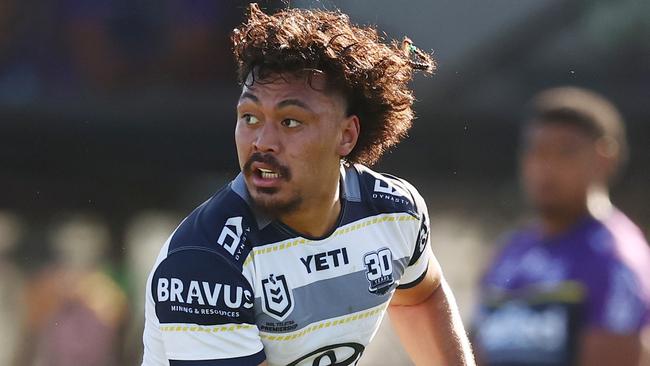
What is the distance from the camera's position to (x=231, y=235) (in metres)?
3.12

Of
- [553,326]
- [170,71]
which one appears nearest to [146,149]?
[170,71]

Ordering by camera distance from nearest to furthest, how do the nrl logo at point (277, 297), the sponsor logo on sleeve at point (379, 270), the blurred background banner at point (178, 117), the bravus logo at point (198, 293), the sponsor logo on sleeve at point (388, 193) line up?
the bravus logo at point (198, 293) < the nrl logo at point (277, 297) < the sponsor logo on sleeve at point (379, 270) < the sponsor logo on sleeve at point (388, 193) < the blurred background banner at point (178, 117)

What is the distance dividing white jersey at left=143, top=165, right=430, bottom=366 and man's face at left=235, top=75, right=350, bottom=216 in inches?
3.0

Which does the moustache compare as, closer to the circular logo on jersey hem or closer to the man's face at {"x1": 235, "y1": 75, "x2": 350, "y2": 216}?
the man's face at {"x1": 235, "y1": 75, "x2": 350, "y2": 216}

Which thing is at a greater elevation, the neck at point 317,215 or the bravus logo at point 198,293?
the neck at point 317,215

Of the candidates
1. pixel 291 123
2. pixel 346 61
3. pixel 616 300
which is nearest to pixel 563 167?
pixel 616 300

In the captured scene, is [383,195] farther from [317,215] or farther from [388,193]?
[317,215]

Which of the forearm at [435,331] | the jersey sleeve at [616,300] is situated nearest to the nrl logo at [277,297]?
the forearm at [435,331]

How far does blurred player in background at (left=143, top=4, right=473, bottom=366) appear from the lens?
121 inches

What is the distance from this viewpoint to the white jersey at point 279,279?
3055mm

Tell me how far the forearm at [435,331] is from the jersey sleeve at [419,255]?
101 millimetres

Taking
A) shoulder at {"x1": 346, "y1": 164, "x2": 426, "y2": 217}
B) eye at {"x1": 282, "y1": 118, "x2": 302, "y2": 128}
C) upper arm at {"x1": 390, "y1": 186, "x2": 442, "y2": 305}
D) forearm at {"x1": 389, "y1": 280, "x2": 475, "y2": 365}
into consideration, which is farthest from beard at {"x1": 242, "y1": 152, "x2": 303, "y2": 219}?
forearm at {"x1": 389, "y1": 280, "x2": 475, "y2": 365}

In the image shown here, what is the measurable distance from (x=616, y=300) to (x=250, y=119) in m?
1.62

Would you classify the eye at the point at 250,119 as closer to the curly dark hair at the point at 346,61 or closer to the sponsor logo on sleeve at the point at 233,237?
the curly dark hair at the point at 346,61
